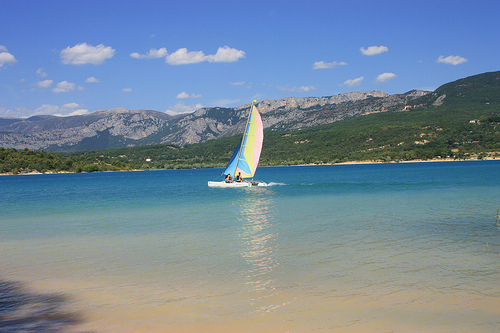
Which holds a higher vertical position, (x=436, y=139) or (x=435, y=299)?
(x=436, y=139)

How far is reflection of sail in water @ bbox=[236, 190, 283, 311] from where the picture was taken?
8969mm

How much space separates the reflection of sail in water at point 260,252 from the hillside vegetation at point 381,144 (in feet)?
352

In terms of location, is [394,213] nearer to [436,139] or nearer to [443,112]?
[436,139]

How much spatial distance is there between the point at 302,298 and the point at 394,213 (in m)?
14.3

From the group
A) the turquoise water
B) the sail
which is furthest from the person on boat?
the turquoise water

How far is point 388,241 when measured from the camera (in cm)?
1359

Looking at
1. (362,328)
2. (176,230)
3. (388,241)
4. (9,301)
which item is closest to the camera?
(362,328)

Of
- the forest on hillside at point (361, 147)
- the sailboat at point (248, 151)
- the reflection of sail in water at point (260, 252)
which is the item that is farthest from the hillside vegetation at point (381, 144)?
the reflection of sail in water at point (260, 252)

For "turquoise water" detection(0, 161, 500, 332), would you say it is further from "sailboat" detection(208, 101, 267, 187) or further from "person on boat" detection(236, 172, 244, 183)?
"person on boat" detection(236, 172, 244, 183)

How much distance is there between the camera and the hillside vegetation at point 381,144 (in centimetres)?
11812

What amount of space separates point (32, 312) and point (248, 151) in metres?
32.1

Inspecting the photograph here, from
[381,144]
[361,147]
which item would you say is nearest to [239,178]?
[381,144]

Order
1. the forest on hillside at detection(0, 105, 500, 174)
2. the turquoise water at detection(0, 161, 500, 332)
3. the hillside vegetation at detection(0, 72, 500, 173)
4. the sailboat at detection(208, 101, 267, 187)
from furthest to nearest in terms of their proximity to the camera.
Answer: the hillside vegetation at detection(0, 72, 500, 173) → the forest on hillside at detection(0, 105, 500, 174) → the sailboat at detection(208, 101, 267, 187) → the turquoise water at detection(0, 161, 500, 332)

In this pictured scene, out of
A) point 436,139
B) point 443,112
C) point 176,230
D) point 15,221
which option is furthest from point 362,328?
point 443,112
